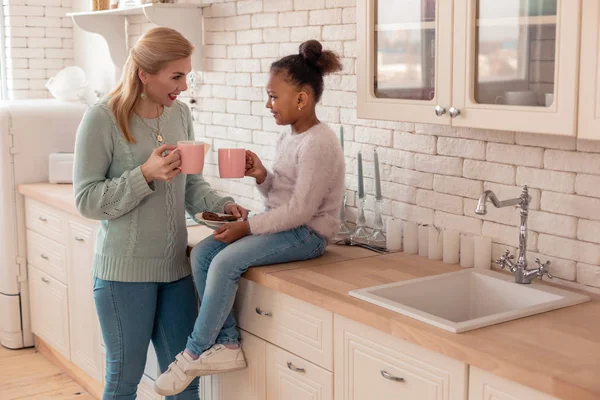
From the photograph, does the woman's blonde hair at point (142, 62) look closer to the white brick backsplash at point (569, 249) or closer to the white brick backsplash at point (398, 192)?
the white brick backsplash at point (398, 192)

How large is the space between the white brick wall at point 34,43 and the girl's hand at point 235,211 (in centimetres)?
280

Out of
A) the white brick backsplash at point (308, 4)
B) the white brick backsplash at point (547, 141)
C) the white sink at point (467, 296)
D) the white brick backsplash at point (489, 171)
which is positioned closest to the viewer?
the white sink at point (467, 296)

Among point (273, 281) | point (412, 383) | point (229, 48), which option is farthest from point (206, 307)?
point (229, 48)

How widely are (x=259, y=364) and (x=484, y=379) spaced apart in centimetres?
100

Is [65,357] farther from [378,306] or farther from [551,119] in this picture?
[551,119]

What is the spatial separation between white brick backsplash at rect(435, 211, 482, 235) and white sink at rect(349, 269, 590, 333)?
190 millimetres

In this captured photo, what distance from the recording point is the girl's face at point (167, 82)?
2732mm

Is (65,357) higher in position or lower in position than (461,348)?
lower

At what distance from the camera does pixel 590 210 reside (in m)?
2.42

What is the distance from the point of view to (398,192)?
10.2ft

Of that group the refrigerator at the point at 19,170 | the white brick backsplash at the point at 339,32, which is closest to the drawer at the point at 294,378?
the white brick backsplash at the point at 339,32

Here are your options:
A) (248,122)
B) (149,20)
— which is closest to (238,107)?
(248,122)

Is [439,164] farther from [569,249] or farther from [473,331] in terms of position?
[473,331]

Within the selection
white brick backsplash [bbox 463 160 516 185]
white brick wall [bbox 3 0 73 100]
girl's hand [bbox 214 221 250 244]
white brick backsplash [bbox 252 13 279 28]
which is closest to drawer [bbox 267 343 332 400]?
girl's hand [bbox 214 221 250 244]
